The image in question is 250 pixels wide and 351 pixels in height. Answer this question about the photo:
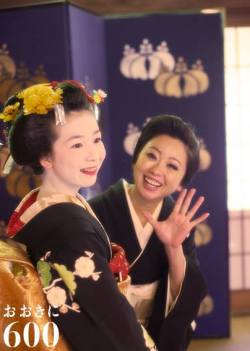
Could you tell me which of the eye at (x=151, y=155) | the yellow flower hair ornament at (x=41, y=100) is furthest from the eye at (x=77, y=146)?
the eye at (x=151, y=155)

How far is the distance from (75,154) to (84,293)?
333mm

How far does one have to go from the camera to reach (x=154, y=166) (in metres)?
1.74

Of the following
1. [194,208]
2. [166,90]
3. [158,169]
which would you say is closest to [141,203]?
[158,169]

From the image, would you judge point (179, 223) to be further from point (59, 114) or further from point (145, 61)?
point (145, 61)

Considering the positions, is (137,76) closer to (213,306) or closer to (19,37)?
(19,37)

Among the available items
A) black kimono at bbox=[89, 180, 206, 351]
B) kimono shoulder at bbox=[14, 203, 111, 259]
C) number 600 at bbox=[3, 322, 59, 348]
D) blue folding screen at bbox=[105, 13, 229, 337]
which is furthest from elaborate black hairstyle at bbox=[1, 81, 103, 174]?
blue folding screen at bbox=[105, 13, 229, 337]

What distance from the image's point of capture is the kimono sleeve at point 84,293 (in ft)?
3.88

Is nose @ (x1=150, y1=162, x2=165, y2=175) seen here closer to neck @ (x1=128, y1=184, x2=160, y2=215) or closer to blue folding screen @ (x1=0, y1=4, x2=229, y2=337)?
neck @ (x1=128, y1=184, x2=160, y2=215)

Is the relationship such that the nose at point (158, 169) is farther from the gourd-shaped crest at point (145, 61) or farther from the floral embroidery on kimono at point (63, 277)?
the gourd-shaped crest at point (145, 61)

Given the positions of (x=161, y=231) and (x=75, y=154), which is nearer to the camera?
(x=75, y=154)

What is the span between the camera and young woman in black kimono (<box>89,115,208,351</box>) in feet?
5.56

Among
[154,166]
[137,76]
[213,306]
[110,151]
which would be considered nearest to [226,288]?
[213,306]

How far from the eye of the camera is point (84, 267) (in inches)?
46.5

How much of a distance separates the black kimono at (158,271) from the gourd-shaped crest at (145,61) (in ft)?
3.54
